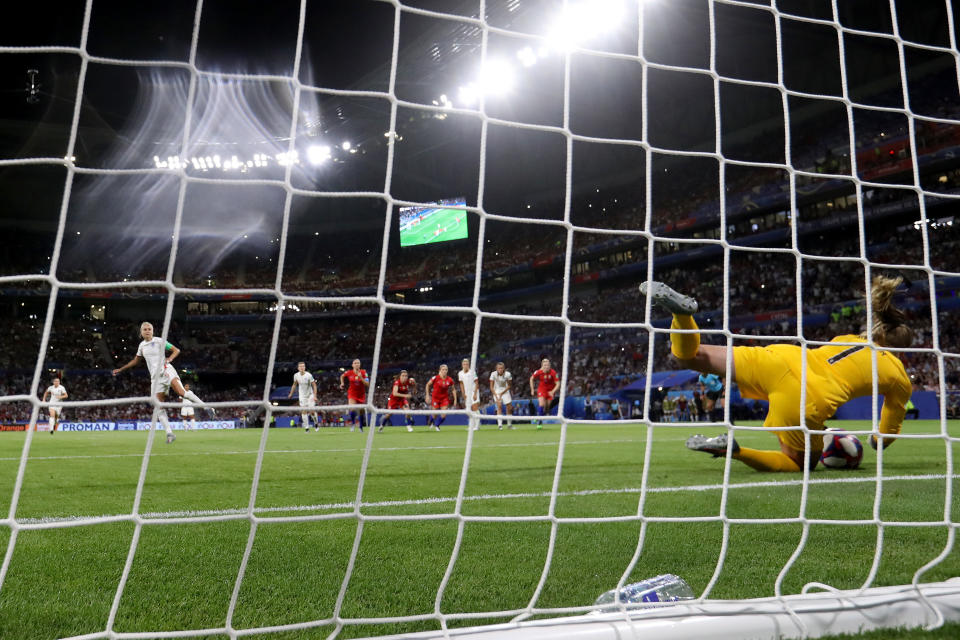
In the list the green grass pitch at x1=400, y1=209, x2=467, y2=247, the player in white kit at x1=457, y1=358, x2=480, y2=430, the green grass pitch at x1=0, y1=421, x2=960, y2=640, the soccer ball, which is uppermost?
the green grass pitch at x1=400, y1=209, x2=467, y2=247

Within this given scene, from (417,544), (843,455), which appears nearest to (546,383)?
(843,455)

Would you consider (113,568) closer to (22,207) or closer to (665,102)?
(665,102)

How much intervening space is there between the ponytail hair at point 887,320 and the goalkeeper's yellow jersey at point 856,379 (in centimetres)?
14

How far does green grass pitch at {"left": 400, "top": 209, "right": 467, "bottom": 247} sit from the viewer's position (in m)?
27.2

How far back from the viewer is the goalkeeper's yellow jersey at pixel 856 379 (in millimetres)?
4066

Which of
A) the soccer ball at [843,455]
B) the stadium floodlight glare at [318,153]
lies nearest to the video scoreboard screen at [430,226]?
the stadium floodlight glare at [318,153]

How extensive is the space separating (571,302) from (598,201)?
4638 mm

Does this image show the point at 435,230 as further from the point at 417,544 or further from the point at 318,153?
the point at 417,544

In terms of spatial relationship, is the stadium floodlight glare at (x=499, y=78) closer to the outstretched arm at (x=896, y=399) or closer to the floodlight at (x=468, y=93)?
the floodlight at (x=468, y=93)

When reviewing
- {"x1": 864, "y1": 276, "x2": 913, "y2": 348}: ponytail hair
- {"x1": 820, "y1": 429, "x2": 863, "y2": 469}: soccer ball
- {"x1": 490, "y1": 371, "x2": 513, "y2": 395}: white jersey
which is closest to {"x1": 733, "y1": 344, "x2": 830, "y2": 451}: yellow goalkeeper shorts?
{"x1": 864, "y1": 276, "x2": 913, "y2": 348}: ponytail hair

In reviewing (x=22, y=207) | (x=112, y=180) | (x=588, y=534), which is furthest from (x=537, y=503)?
(x=22, y=207)

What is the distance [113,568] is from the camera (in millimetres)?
2182

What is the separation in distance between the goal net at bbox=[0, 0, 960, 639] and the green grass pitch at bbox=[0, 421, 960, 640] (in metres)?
0.02

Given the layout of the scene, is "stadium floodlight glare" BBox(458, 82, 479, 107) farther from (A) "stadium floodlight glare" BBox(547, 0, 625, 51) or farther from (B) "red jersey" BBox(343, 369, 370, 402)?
(B) "red jersey" BBox(343, 369, 370, 402)
